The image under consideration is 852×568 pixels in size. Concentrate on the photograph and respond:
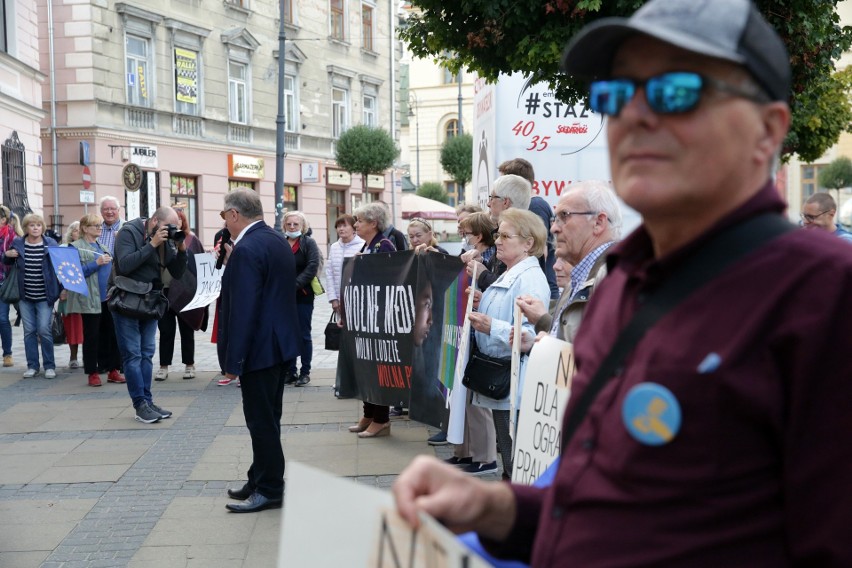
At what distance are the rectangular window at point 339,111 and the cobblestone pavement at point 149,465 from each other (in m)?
28.0

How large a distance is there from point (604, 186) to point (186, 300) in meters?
7.14

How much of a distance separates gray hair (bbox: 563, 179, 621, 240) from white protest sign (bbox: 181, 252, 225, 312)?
710cm

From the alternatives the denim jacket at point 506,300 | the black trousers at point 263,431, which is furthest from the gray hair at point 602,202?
the black trousers at point 263,431

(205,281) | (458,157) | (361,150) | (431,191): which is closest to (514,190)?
(205,281)

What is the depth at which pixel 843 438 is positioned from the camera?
117 cm

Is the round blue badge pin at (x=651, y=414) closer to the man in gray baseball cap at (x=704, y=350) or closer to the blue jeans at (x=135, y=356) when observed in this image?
the man in gray baseball cap at (x=704, y=350)

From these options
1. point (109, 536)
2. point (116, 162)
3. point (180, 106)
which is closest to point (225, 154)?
point (180, 106)

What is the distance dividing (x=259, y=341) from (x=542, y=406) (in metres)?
2.57

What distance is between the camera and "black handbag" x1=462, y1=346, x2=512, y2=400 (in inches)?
226

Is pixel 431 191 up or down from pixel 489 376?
up

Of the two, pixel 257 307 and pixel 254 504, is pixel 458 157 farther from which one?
pixel 254 504

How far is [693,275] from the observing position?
1.32m

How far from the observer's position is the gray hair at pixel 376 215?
912 centimetres

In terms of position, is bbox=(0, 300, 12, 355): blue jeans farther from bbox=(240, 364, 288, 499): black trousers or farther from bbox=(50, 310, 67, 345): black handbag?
bbox=(240, 364, 288, 499): black trousers
